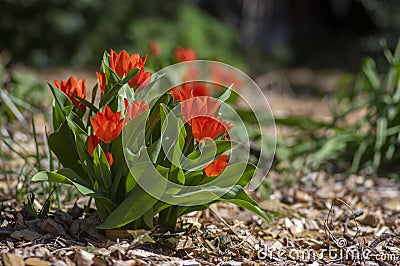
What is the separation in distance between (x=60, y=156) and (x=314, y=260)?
98cm

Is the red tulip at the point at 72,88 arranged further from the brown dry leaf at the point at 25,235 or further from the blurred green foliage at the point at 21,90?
the blurred green foliage at the point at 21,90

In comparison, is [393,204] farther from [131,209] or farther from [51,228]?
[51,228]

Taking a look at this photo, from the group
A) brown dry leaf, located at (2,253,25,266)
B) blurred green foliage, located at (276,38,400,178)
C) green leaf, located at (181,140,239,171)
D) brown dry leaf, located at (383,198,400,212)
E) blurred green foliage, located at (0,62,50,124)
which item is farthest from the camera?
blurred green foliage, located at (0,62,50,124)

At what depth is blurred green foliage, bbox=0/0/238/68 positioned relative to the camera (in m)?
6.67

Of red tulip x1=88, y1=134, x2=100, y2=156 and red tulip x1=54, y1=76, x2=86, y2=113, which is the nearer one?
red tulip x1=88, y1=134, x2=100, y2=156

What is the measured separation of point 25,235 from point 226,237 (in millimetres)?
712

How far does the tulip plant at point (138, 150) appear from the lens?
182 cm

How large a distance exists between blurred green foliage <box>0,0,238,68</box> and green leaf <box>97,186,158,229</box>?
15.8ft

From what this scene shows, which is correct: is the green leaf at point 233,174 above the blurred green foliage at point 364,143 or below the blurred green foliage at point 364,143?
below

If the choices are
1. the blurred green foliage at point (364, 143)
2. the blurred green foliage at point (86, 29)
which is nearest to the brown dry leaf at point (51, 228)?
the blurred green foliage at point (364, 143)

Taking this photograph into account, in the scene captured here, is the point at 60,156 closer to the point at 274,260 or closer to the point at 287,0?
the point at 274,260

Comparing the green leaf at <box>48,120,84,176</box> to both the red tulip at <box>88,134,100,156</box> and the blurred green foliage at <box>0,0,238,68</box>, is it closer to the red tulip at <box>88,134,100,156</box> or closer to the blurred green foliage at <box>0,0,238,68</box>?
the red tulip at <box>88,134,100,156</box>

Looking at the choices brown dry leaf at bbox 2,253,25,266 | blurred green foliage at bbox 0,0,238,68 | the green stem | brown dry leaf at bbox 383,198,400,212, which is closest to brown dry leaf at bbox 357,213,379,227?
brown dry leaf at bbox 383,198,400,212

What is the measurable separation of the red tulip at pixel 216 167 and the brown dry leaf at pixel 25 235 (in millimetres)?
644
